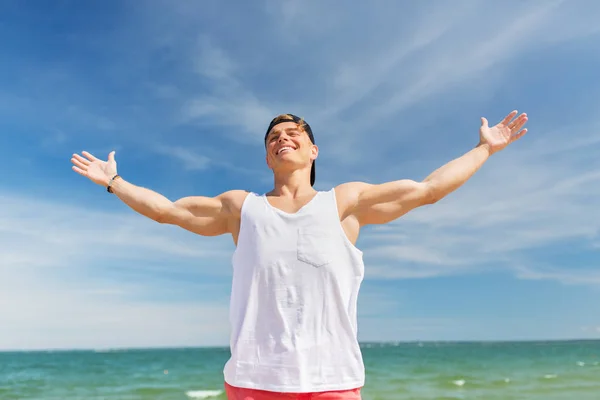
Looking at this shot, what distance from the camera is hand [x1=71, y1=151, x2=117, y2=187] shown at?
3537mm

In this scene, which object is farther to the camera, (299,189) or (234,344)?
(299,189)

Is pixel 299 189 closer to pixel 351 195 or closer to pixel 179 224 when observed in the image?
pixel 351 195

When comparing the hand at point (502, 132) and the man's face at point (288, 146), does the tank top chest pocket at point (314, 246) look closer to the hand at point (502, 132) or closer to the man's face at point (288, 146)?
the man's face at point (288, 146)

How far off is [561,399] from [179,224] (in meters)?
14.6

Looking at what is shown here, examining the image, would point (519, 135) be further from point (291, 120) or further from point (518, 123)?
point (291, 120)

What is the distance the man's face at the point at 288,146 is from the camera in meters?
3.29

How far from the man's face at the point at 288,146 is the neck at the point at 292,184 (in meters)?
0.06

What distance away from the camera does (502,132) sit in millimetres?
3693

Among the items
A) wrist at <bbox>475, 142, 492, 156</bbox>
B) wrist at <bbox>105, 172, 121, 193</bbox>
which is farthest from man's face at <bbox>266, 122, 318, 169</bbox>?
wrist at <bbox>475, 142, 492, 156</bbox>

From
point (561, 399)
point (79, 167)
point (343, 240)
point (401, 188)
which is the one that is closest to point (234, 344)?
point (343, 240)

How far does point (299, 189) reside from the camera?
326 centimetres

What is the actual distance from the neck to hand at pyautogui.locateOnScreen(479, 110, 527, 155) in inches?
45.4

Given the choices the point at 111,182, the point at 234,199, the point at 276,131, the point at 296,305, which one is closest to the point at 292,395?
the point at 296,305

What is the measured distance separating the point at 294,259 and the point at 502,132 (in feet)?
5.45
